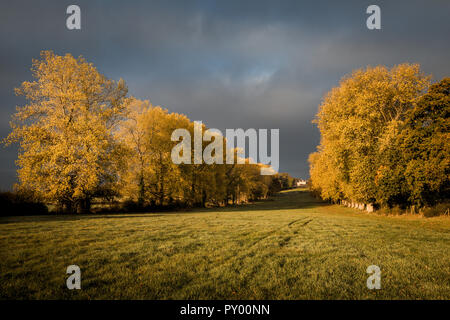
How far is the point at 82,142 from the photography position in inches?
774

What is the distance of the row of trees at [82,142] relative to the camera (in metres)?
18.7

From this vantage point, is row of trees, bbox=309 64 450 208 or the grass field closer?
the grass field

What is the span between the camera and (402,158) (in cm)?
2164

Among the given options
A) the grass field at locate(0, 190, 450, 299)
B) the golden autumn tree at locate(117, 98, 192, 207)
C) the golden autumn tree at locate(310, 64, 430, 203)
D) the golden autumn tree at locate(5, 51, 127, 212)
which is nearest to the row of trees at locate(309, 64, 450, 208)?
the golden autumn tree at locate(310, 64, 430, 203)

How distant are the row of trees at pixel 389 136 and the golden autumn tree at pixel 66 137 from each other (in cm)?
2802

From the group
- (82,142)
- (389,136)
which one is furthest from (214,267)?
(389,136)

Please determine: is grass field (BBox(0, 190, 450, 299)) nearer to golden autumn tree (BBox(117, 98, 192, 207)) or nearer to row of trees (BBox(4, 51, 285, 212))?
row of trees (BBox(4, 51, 285, 212))

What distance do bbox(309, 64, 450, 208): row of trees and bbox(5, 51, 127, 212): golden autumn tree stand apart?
2802 centimetres

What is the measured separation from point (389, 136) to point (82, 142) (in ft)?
109

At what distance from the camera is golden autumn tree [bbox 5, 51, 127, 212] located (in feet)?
60.6

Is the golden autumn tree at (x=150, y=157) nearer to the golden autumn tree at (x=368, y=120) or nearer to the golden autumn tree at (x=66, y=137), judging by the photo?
the golden autumn tree at (x=66, y=137)

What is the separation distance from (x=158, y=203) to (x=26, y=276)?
80.7 ft

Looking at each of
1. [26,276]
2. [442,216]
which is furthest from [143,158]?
[442,216]

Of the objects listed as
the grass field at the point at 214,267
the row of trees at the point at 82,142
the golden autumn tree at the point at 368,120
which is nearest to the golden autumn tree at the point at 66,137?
the row of trees at the point at 82,142
